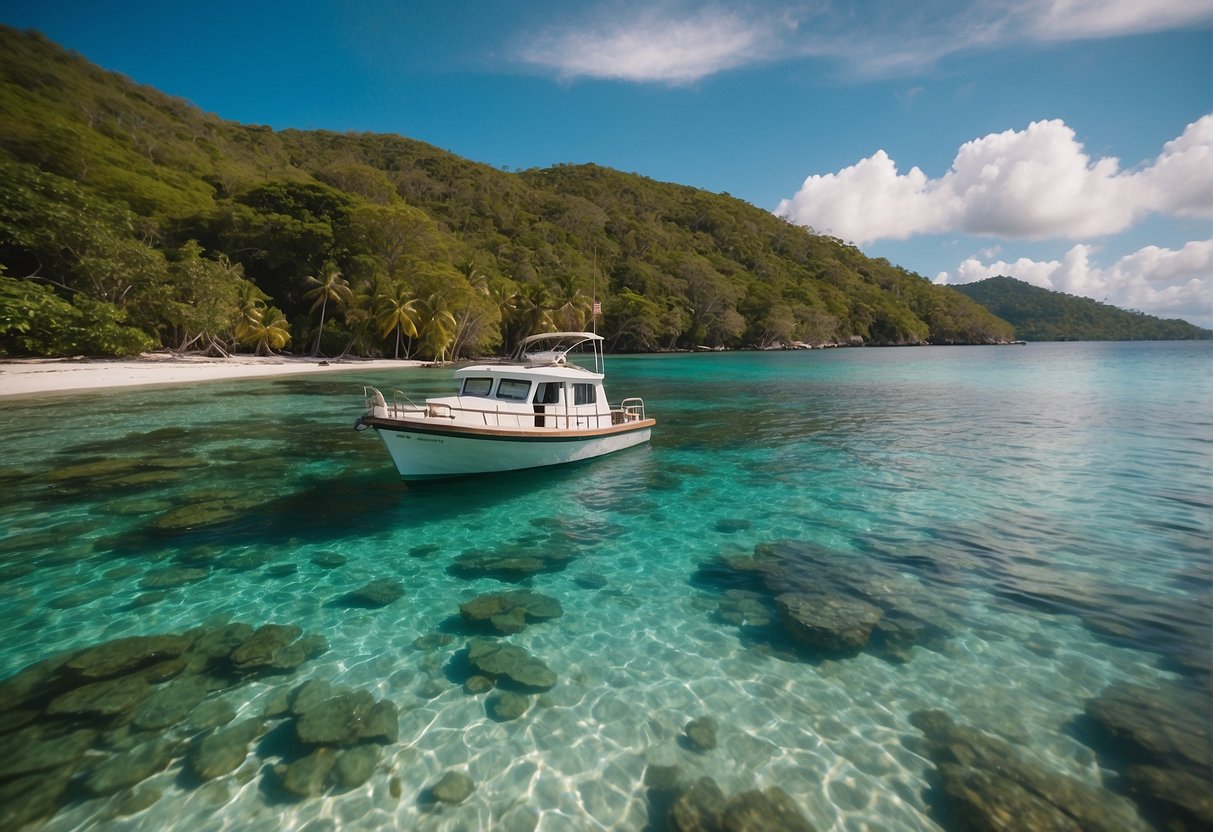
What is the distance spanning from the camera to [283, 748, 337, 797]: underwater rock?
4.48 m

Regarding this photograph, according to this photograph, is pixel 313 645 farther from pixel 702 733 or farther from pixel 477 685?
pixel 702 733

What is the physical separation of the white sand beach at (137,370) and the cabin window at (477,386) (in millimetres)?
29404

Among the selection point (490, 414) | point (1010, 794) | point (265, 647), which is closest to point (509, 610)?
point (265, 647)

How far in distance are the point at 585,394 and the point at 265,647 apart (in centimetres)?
1098

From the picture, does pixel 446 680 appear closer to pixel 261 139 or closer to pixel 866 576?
pixel 866 576

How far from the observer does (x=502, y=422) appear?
44.4 ft

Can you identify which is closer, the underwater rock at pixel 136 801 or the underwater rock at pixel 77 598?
the underwater rock at pixel 136 801

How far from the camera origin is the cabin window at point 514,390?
47.0ft

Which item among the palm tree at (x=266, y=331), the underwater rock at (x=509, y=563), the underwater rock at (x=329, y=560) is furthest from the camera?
the palm tree at (x=266, y=331)

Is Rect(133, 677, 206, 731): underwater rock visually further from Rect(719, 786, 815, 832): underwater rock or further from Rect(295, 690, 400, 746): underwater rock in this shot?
Rect(719, 786, 815, 832): underwater rock

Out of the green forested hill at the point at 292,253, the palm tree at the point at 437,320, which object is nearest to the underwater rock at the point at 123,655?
the green forested hill at the point at 292,253

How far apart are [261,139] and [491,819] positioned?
14556cm

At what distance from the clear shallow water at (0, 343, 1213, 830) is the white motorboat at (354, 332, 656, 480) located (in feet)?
2.45

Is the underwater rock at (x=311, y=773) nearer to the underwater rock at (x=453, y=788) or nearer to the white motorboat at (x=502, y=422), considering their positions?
the underwater rock at (x=453, y=788)
